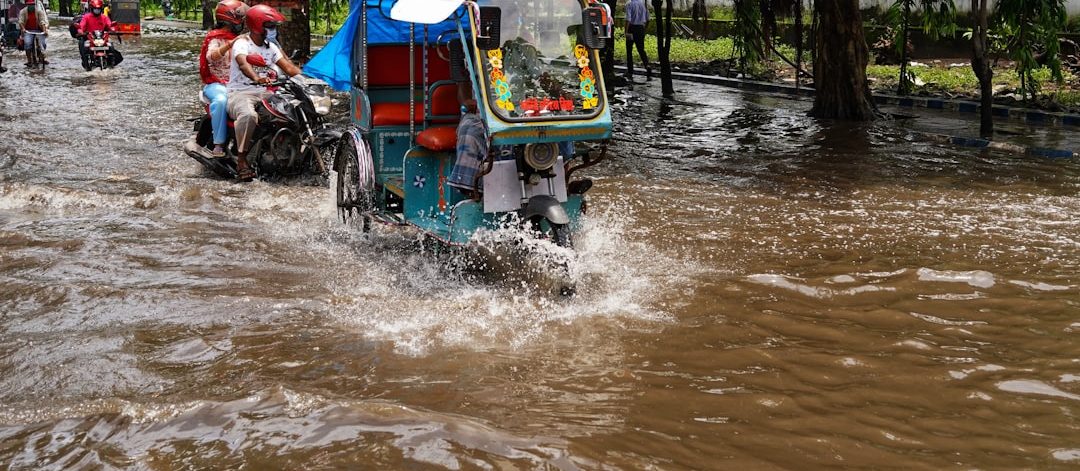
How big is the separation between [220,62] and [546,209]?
5090mm

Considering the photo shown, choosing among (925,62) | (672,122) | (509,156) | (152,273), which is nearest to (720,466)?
(509,156)

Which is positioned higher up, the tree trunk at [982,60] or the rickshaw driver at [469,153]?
the tree trunk at [982,60]

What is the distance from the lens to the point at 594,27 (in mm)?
6051

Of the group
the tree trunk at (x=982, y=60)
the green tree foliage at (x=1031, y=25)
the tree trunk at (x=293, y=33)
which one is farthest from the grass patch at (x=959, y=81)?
the tree trunk at (x=293, y=33)

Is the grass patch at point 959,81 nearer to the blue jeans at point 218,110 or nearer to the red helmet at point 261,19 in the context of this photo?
the red helmet at point 261,19

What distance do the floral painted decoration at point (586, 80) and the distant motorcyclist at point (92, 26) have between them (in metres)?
16.7

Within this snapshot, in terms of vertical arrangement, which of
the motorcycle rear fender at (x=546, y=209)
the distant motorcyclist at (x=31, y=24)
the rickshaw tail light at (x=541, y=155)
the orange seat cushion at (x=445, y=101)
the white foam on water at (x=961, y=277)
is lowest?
the white foam on water at (x=961, y=277)

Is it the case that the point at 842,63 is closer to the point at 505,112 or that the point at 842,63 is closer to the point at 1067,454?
the point at 505,112

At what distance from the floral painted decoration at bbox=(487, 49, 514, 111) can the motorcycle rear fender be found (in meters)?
0.55

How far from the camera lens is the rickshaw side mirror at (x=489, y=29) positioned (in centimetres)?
578

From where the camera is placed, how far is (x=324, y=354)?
4.95 metres

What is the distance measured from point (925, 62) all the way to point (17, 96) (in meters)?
16.0

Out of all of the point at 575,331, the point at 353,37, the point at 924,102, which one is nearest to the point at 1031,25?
the point at 924,102

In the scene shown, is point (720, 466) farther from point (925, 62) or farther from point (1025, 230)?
point (925, 62)
